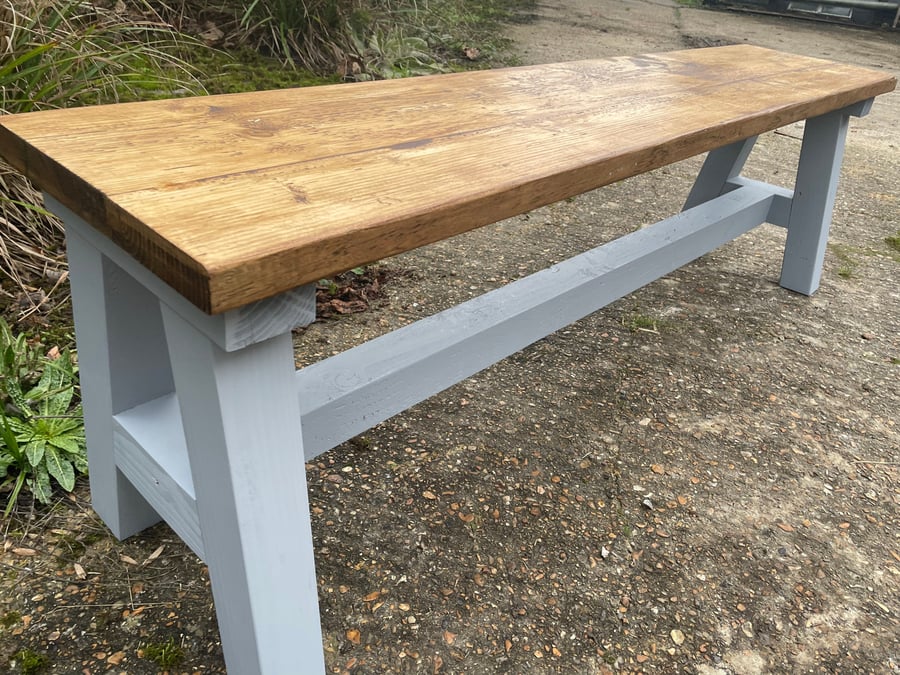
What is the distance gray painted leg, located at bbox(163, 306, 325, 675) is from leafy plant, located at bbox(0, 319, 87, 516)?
2.19ft

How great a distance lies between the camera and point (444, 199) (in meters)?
0.94

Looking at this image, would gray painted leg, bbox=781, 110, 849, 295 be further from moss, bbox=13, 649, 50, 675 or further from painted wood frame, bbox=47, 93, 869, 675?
moss, bbox=13, 649, 50, 675

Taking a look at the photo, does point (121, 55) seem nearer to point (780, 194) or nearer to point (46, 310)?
point (46, 310)

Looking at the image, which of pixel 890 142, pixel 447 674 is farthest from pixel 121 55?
pixel 890 142

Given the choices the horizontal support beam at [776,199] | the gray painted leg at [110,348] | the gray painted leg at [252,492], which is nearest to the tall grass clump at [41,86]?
the gray painted leg at [110,348]

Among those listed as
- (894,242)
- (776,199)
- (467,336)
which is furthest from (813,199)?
(467,336)

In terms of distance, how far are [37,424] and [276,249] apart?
3.69ft

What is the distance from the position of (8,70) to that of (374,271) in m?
1.24

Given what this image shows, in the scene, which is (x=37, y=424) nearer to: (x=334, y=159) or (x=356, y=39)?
(x=334, y=159)

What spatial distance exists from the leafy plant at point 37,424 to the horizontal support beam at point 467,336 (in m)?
0.61

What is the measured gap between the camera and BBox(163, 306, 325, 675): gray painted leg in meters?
0.87

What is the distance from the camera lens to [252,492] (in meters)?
0.93

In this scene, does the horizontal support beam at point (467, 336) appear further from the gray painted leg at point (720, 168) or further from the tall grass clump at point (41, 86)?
the tall grass clump at point (41, 86)

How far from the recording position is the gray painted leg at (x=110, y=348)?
1.11 metres
